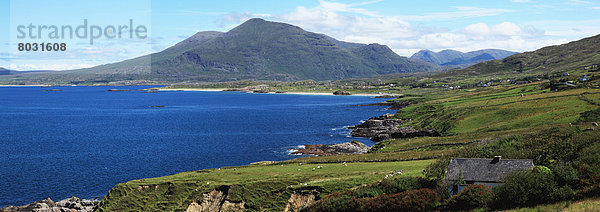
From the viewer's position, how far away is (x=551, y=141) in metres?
50.2

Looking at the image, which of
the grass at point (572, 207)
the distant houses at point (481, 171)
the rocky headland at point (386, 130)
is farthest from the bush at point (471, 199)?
the rocky headland at point (386, 130)

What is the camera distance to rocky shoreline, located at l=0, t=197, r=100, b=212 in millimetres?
54219

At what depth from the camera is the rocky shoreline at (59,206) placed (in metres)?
54.2

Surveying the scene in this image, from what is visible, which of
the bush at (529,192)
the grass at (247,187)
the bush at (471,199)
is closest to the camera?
the bush at (529,192)

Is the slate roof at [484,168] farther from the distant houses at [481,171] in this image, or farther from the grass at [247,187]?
the grass at [247,187]

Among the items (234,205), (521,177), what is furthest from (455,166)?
(234,205)

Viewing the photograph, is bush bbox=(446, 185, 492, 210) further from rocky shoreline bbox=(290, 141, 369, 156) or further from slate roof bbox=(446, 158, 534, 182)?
rocky shoreline bbox=(290, 141, 369, 156)

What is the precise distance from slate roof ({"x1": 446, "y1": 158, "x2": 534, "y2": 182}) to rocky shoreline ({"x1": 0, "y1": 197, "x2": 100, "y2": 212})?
42.7 m

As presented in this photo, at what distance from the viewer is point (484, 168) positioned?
4272 centimetres

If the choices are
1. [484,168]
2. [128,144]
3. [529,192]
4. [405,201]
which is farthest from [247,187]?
[128,144]

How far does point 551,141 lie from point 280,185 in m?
31.9

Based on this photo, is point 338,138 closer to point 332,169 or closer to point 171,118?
point 332,169

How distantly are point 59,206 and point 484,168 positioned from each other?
2063 inches

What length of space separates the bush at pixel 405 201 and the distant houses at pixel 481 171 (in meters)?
4.18
